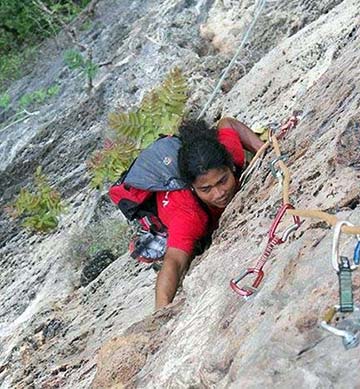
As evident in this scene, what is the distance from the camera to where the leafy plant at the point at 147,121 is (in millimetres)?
7219

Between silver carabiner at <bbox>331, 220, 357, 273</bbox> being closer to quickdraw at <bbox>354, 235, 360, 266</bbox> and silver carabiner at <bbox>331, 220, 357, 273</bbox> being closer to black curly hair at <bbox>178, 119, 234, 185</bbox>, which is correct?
quickdraw at <bbox>354, 235, 360, 266</bbox>

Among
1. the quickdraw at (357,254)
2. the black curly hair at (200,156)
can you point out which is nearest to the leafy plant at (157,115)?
the black curly hair at (200,156)

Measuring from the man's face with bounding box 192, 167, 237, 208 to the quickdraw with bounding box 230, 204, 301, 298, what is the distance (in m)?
0.87

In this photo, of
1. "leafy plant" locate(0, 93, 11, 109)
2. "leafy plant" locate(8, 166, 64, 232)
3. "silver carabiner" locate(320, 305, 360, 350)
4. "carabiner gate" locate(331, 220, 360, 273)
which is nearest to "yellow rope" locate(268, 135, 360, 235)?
"carabiner gate" locate(331, 220, 360, 273)

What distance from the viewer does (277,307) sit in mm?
2799

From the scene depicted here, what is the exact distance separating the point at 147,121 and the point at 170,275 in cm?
329

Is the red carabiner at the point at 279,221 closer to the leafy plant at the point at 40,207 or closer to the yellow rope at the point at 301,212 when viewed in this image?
the yellow rope at the point at 301,212

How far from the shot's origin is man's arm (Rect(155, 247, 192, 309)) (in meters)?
4.09

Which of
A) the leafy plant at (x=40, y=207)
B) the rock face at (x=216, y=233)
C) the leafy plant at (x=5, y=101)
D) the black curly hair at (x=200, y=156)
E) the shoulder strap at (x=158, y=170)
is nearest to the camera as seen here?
Answer: the rock face at (x=216, y=233)

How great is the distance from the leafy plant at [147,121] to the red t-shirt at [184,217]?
2725mm

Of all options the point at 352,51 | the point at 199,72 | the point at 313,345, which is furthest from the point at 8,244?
the point at 313,345

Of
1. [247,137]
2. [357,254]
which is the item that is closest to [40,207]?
[247,137]

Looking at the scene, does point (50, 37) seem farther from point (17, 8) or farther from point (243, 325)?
point (243, 325)

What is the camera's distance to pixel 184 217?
4.27 metres
